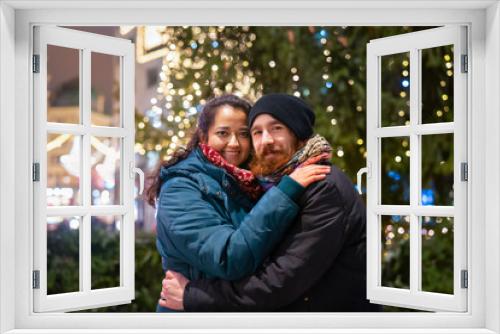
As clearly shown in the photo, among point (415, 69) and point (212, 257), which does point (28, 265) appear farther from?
point (415, 69)

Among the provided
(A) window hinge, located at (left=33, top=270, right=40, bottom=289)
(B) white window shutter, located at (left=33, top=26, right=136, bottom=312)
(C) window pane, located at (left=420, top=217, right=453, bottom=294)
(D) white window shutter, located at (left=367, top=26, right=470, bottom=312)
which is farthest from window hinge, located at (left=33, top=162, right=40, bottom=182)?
(C) window pane, located at (left=420, top=217, right=453, bottom=294)

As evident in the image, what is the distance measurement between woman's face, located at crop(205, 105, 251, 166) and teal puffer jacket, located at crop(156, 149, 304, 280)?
11cm

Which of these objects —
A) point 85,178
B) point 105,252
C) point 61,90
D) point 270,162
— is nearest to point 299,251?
point 270,162

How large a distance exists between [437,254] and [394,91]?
1.41 metres

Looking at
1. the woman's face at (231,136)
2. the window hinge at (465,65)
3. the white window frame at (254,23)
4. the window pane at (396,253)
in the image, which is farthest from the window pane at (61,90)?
the window hinge at (465,65)

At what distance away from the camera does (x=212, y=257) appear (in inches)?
132

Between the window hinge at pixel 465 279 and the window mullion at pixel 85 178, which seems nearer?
the window hinge at pixel 465 279

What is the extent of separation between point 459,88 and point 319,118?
1691mm

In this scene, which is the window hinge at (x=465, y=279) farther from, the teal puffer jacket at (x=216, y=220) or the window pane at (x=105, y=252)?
the window pane at (x=105, y=252)

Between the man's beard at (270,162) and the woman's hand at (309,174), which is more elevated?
the man's beard at (270,162)

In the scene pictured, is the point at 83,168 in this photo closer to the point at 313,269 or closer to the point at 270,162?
the point at 270,162

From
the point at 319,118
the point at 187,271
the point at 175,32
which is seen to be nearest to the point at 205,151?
the point at 187,271

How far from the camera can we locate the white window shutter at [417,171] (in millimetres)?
2996

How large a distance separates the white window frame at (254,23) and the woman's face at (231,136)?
0.73 meters
